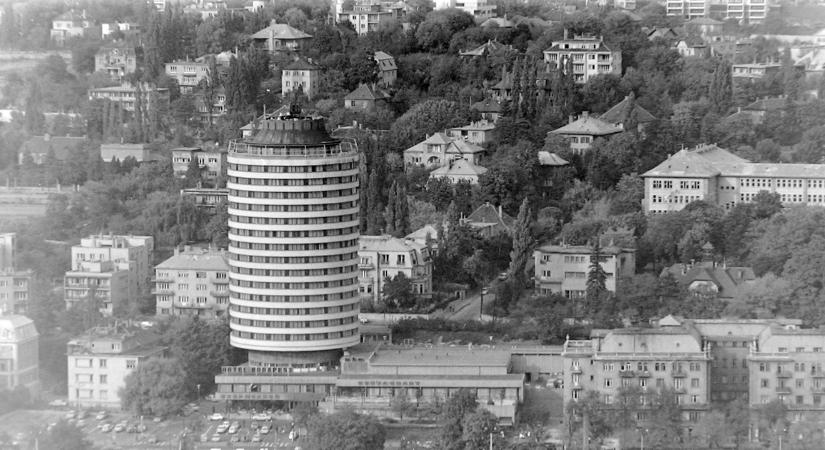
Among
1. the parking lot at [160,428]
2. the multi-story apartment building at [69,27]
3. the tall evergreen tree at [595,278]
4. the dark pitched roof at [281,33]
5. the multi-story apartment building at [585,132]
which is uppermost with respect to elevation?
the dark pitched roof at [281,33]

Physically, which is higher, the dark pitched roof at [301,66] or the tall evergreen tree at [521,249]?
the dark pitched roof at [301,66]

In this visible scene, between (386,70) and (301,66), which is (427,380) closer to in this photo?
(301,66)

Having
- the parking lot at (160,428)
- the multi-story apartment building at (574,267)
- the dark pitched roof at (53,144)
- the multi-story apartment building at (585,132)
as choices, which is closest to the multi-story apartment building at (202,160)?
the dark pitched roof at (53,144)

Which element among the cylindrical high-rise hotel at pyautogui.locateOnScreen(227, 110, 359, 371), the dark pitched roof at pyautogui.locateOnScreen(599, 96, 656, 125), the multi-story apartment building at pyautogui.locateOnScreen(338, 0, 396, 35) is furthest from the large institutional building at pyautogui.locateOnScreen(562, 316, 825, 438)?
the multi-story apartment building at pyautogui.locateOnScreen(338, 0, 396, 35)

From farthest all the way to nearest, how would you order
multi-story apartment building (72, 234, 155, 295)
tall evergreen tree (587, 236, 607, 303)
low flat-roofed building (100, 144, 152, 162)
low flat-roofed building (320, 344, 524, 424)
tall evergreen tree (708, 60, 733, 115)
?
1. low flat-roofed building (100, 144, 152, 162)
2. tall evergreen tree (708, 60, 733, 115)
3. multi-story apartment building (72, 234, 155, 295)
4. tall evergreen tree (587, 236, 607, 303)
5. low flat-roofed building (320, 344, 524, 424)

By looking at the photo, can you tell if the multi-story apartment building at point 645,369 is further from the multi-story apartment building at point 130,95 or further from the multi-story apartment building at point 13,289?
the multi-story apartment building at point 130,95

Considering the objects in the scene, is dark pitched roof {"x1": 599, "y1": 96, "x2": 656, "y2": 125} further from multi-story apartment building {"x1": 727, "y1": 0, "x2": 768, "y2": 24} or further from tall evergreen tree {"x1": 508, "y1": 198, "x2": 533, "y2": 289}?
multi-story apartment building {"x1": 727, "y1": 0, "x2": 768, "y2": 24}
